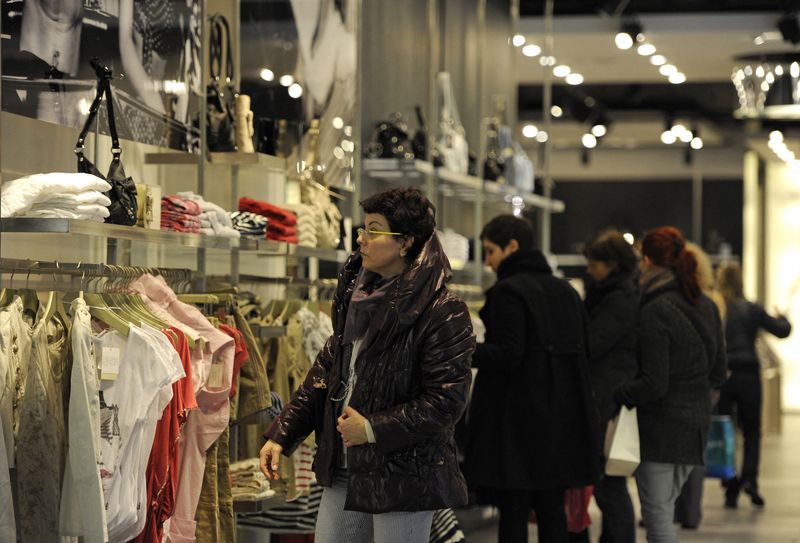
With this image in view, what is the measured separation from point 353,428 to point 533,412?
192 centimetres

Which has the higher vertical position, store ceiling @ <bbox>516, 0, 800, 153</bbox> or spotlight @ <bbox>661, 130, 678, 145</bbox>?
store ceiling @ <bbox>516, 0, 800, 153</bbox>

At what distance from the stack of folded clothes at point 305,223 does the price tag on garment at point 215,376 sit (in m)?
1.26

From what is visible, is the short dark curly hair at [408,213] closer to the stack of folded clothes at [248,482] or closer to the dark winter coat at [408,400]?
the dark winter coat at [408,400]

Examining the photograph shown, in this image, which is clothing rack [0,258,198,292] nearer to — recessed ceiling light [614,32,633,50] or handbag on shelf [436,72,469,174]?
handbag on shelf [436,72,469,174]

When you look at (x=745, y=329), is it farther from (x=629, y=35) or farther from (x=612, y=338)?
(x=612, y=338)

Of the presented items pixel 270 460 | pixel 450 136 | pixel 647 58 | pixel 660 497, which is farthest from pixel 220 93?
pixel 647 58

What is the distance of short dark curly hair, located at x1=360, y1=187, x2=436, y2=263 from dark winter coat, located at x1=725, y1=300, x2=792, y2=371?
620 cm

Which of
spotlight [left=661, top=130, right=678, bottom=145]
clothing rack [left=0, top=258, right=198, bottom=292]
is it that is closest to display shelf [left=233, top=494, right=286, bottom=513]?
clothing rack [left=0, top=258, right=198, bottom=292]

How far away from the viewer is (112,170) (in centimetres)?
412

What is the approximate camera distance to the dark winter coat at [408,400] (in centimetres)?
352

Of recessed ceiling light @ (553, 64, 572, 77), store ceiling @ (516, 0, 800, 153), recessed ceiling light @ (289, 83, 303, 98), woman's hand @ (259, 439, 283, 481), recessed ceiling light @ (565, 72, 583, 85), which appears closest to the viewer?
woman's hand @ (259, 439, 283, 481)

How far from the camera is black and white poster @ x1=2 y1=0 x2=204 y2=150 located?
12.9 ft

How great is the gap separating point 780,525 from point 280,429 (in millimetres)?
5653

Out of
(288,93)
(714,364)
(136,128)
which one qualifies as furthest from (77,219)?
(714,364)
